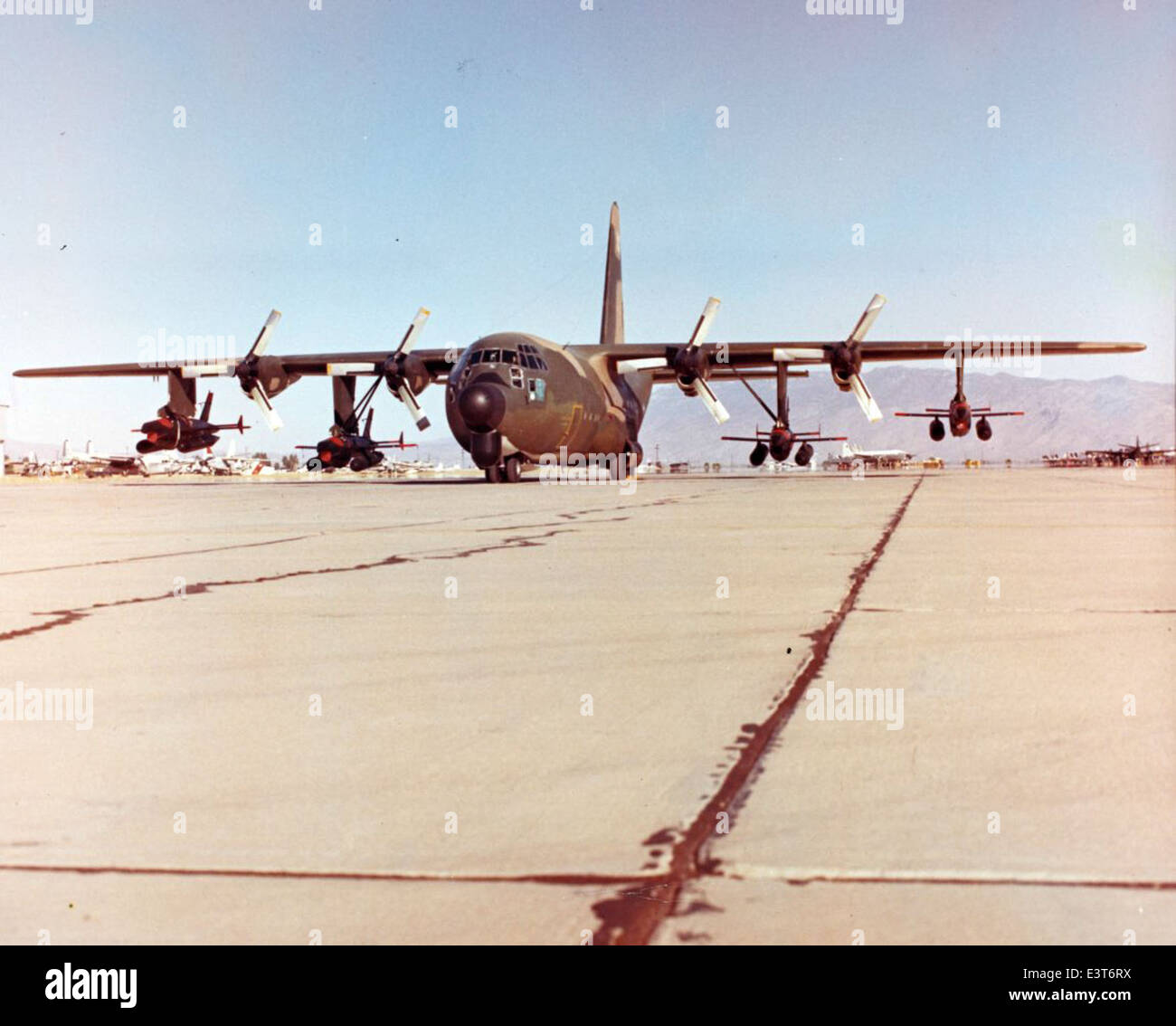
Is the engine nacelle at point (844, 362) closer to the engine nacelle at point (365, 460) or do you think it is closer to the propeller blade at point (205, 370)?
the engine nacelle at point (365, 460)

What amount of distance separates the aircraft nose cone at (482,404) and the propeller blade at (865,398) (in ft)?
38.9

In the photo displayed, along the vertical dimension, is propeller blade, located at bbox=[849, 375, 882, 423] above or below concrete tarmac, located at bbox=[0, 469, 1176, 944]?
above

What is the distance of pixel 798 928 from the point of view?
228 cm

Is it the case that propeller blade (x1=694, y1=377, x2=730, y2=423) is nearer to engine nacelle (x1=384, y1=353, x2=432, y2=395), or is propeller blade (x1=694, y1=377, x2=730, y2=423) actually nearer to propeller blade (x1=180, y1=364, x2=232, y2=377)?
engine nacelle (x1=384, y1=353, x2=432, y2=395)

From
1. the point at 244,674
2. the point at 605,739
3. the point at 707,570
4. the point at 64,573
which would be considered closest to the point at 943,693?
the point at 605,739

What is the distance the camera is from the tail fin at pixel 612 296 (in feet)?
164

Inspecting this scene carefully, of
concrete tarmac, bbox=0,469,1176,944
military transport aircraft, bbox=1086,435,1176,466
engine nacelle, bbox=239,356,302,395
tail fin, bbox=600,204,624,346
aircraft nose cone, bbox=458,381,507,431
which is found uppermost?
tail fin, bbox=600,204,624,346

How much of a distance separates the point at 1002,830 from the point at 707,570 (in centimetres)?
657

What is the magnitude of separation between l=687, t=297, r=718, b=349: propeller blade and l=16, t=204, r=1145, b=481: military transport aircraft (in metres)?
0.03

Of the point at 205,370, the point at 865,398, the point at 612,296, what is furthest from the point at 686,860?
the point at 612,296

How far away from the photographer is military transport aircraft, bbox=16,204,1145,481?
29609mm
